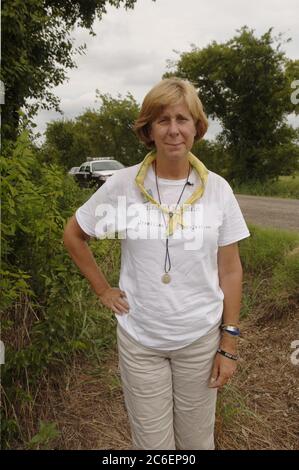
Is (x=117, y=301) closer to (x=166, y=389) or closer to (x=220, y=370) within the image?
(x=166, y=389)

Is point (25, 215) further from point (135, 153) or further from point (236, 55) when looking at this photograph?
point (135, 153)

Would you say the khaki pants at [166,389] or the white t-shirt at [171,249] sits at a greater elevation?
the white t-shirt at [171,249]

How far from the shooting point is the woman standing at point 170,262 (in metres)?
1.77

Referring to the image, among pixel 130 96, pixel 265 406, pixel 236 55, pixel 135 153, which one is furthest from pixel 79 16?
pixel 130 96

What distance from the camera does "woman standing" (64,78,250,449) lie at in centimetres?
177

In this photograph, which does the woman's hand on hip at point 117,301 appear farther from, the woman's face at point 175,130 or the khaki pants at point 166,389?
the woman's face at point 175,130

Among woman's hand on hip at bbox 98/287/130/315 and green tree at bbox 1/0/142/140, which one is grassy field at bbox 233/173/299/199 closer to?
green tree at bbox 1/0/142/140

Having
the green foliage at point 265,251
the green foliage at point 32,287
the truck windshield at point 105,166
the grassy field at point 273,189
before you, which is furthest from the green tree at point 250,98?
the green foliage at point 32,287

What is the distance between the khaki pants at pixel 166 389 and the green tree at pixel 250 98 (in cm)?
1545

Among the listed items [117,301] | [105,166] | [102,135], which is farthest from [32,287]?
[102,135]

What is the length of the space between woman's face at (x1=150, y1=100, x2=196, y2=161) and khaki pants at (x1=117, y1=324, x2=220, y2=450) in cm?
78

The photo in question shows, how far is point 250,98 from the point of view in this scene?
16656mm

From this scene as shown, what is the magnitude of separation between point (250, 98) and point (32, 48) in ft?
40.7

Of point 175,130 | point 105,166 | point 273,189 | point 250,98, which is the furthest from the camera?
point 105,166
